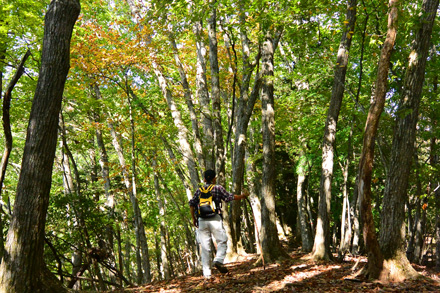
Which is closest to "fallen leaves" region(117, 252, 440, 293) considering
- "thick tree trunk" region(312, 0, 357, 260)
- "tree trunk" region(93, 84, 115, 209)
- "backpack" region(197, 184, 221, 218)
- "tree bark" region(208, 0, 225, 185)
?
"thick tree trunk" region(312, 0, 357, 260)

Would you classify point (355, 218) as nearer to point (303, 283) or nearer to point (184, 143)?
point (184, 143)

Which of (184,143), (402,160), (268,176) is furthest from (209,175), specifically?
(184,143)

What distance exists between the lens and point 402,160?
238 inches

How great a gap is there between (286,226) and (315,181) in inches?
205

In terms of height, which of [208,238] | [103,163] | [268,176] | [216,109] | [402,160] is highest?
[216,109]

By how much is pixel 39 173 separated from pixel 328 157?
710 cm

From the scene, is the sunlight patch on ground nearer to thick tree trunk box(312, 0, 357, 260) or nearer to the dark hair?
thick tree trunk box(312, 0, 357, 260)

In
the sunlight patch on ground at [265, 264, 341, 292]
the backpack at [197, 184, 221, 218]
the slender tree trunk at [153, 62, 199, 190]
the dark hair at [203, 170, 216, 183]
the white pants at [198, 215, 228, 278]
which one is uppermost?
the slender tree trunk at [153, 62, 199, 190]

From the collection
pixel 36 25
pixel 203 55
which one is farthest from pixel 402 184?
pixel 36 25

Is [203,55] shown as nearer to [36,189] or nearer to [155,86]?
[155,86]

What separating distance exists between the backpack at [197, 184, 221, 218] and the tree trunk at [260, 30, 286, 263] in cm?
291

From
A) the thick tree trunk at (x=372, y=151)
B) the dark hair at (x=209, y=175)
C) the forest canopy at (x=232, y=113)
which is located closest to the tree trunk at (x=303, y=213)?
the forest canopy at (x=232, y=113)

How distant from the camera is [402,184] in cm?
602

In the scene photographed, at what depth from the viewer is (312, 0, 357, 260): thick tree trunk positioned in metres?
8.91
